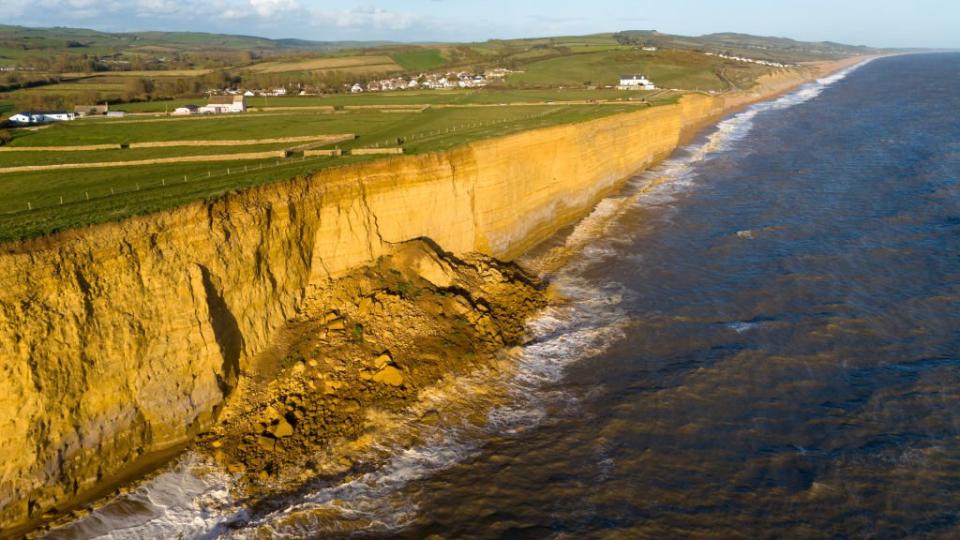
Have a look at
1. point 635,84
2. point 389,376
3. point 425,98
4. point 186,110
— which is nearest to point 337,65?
point 425,98

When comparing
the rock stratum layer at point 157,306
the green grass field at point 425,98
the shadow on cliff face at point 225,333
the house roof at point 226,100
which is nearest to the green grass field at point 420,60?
the green grass field at point 425,98

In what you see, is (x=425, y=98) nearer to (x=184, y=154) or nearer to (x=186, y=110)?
(x=186, y=110)

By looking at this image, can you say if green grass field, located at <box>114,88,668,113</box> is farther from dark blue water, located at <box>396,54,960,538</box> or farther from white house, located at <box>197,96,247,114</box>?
dark blue water, located at <box>396,54,960,538</box>

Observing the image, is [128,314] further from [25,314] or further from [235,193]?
[235,193]

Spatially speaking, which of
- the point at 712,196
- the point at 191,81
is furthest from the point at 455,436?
the point at 191,81

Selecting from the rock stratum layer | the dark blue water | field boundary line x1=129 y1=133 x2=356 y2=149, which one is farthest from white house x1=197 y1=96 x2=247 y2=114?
the dark blue water

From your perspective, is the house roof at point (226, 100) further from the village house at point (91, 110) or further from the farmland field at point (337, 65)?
the farmland field at point (337, 65)
